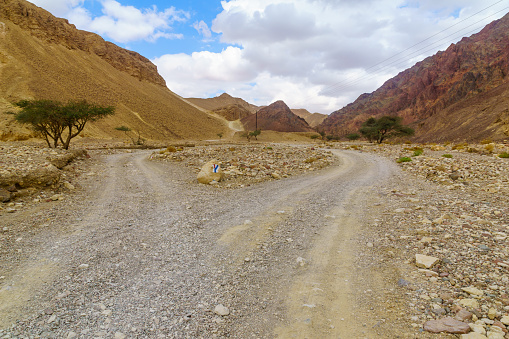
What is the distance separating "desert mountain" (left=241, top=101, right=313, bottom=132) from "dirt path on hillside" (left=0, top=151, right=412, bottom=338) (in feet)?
376

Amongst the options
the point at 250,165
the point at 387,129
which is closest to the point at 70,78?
the point at 250,165

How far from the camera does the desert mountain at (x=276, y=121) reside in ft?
407

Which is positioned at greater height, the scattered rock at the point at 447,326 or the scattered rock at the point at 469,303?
the scattered rock at the point at 469,303

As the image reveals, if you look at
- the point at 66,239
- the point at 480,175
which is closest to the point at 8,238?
the point at 66,239

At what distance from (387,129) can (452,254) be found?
57130 millimetres

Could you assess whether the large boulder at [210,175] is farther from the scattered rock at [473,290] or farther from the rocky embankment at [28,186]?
the scattered rock at [473,290]

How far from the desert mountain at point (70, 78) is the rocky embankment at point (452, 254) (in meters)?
47.1

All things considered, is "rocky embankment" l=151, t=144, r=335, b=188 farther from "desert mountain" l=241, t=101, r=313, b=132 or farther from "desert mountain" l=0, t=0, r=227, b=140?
"desert mountain" l=241, t=101, r=313, b=132

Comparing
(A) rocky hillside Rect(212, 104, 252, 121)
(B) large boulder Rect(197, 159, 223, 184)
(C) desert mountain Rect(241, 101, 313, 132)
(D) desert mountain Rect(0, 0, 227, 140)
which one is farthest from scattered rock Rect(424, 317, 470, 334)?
(A) rocky hillside Rect(212, 104, 252, 121)

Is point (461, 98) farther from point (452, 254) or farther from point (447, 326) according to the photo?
point (447, 326)

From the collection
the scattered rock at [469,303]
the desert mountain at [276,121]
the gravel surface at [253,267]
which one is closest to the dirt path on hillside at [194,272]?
the gravel surface at [253,267]

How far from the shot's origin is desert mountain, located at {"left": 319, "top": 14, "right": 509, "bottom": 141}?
56.8 m

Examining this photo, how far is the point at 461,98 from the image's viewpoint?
283ft

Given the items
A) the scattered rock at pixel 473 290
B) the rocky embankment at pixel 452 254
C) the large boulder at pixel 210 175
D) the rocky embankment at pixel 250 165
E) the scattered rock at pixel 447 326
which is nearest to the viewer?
the scattered rock at pixel 447 326
